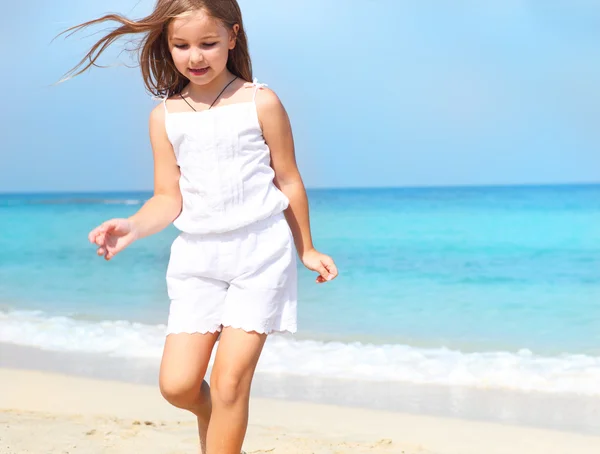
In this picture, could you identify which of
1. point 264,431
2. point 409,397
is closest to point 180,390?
point 264,431

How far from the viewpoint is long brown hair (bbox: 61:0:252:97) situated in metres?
2.99

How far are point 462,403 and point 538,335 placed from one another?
10.7ft

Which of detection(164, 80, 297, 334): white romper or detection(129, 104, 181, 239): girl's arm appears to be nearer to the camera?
detection(164, 80, 297, 334): white romper

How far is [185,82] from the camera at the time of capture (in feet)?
10.7

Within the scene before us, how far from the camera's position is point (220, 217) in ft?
9.81

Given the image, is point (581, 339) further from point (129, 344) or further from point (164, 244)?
point (164, 244)

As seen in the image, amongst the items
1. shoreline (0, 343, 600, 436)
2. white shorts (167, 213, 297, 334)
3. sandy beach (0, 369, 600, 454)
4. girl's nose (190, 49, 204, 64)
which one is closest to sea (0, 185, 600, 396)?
shoreline (0, 343, 600, 436)

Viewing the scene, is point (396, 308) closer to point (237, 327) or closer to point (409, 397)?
point (409, 397)

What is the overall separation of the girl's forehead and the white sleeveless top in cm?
27

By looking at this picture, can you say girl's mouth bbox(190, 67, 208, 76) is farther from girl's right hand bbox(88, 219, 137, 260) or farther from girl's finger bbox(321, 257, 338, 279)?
girl's finger bbox(321, 257, 338, 279)

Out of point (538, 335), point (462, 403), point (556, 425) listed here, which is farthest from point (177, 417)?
point (538, 335)

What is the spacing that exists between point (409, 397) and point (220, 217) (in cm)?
318

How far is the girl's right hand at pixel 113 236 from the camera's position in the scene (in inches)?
110

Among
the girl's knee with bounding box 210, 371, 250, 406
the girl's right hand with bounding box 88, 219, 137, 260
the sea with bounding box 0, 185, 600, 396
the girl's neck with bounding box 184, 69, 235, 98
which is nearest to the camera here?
the girl's right hand with bounding box 88, 219, 137, 260
